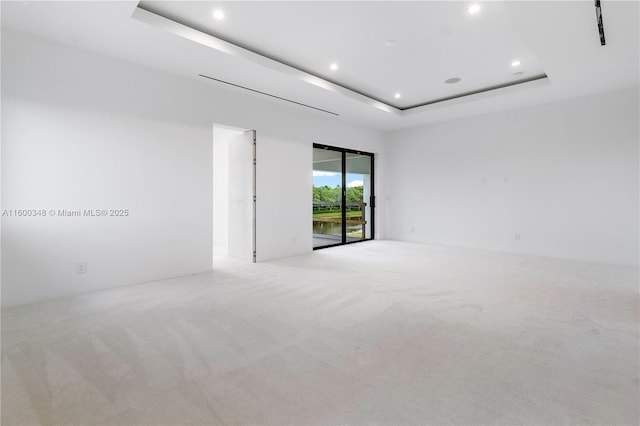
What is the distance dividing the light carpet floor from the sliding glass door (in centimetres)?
338

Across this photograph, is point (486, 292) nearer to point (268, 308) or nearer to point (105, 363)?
point (268, 308)

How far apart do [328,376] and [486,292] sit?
8.45ft

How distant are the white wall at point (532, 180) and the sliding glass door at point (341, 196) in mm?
923

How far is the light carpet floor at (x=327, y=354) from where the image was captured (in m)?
1.69

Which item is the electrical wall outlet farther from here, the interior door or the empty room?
the interior door

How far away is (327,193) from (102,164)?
4460 millimetres

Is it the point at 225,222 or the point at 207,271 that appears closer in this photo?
the point at 207,271

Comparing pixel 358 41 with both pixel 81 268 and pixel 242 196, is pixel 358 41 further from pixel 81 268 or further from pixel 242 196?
pixel 81 268

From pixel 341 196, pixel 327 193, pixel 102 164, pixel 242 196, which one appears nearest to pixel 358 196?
pixel 341 196

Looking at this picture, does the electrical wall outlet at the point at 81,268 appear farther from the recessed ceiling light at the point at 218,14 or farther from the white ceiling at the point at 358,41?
the recessed ceiling light at the point at 218,14

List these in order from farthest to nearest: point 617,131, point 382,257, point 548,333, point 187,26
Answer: point 382,257 < point 617,131 < point 187,26 < point 548,333

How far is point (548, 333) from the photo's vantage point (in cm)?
263

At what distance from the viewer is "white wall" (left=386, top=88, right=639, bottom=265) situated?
208 inches

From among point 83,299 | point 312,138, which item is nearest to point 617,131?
point 312,138
